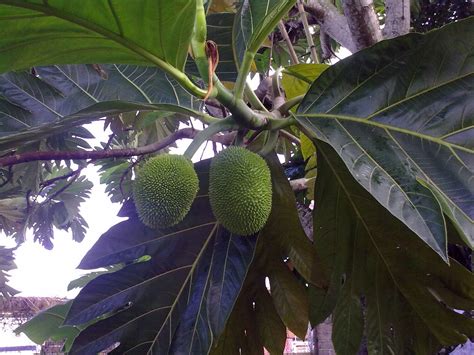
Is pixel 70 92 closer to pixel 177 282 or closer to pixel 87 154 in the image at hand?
pixel 87 154

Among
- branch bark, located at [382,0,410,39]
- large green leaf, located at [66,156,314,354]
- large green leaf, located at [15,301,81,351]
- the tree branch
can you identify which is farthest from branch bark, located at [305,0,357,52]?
large green leaf, located at [15,301,81,351]

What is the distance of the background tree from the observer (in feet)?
2.68

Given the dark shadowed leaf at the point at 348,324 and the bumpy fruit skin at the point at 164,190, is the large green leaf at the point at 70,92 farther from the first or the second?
the dark shadowed leaf at the point at 348,324

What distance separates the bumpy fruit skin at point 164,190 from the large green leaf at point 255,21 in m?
0.24

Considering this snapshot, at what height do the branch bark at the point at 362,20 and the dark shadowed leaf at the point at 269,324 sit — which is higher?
the branch bark at the point at 362,20

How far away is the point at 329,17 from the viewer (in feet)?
5.62

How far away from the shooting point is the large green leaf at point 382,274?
1144 millimetres

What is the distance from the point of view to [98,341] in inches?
48.9

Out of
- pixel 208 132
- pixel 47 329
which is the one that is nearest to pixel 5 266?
pixel 47 329

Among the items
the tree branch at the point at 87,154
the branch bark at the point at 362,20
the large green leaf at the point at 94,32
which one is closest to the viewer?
the large green leaf at the point at 94,32

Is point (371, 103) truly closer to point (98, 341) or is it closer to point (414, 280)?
point (414, 280)

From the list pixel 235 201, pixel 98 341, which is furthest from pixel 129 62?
pixel 98 341

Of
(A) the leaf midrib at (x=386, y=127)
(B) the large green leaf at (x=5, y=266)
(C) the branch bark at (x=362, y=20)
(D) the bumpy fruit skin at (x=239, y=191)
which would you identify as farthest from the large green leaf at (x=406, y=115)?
(B) the large green leaf at (x=5, y=266)

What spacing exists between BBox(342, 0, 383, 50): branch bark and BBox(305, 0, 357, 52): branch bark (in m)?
0.29
